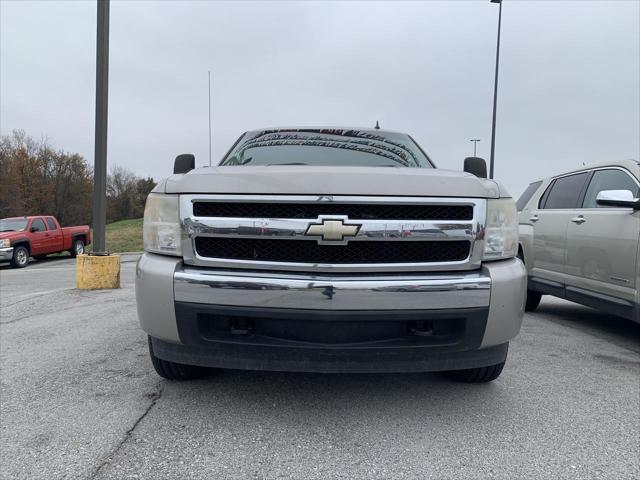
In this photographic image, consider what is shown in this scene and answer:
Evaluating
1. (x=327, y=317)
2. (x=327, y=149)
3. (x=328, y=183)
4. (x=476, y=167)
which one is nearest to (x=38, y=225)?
(x=327, y=149)

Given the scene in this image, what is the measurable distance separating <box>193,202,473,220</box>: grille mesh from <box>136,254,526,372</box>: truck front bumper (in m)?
0.30

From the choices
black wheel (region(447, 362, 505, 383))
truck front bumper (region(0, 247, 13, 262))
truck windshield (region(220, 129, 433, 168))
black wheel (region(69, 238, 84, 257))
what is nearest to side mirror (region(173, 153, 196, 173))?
truck windshield (region(220, 129, 433, 168))

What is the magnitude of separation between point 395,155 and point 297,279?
1.83 meters

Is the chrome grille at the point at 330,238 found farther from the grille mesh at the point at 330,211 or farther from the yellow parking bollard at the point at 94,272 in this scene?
the yellow parking bollard at the point at 94,272

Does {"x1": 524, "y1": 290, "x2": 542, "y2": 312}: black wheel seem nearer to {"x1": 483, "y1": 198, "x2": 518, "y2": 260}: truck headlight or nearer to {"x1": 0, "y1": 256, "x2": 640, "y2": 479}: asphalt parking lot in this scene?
{"x1": 0, "y1": 256, "x2": 640, "y2": 479}: asphalt parking lot

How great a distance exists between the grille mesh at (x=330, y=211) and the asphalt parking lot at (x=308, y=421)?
3.62ft

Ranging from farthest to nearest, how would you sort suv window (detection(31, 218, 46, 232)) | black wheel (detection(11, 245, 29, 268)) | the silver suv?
suv window (detection(31, 218, 46, 232))
black wheel (detection(11, 245, 29, 268))
the silver suv

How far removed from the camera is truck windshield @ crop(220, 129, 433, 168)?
139 inches

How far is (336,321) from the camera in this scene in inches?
87.0

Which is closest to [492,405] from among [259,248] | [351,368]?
[351,368]

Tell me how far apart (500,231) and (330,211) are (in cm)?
93

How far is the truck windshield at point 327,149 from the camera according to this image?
353 cm

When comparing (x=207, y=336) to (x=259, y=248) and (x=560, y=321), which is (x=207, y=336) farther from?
(x=560, y=321)

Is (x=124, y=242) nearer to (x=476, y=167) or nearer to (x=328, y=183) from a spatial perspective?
(x=476, y=167)
